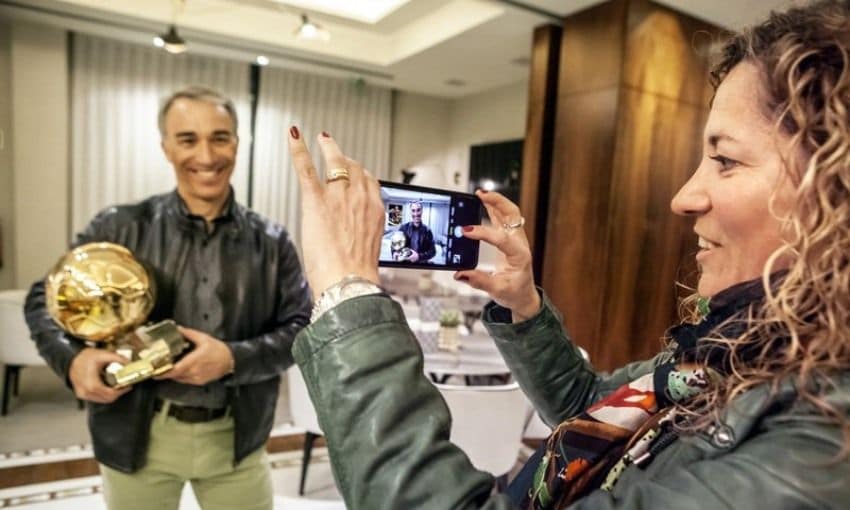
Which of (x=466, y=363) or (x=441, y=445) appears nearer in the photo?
(x=441, y=445)

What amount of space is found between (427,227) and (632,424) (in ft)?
1.17

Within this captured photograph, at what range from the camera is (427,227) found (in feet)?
2.34

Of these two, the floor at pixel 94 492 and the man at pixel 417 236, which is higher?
the man at pixel 417 236

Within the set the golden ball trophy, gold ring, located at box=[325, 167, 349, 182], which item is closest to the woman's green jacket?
gold ring, located at box=[325, 167, 349, 182]

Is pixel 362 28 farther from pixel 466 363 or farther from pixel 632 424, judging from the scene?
pixel 632 424

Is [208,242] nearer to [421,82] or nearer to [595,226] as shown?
[595,226]

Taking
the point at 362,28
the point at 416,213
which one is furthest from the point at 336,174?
the point at 362,28

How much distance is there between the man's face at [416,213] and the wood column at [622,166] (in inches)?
89.2

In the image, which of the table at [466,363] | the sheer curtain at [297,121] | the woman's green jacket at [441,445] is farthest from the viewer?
the sheer curtain at [297,121]

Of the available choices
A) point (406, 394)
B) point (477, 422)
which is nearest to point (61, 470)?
point (477, 422)

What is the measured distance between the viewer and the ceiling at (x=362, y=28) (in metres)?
3.02

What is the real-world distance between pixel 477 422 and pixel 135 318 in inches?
46.8

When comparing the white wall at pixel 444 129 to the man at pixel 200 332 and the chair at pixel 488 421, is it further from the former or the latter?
the man at pixel 200 332

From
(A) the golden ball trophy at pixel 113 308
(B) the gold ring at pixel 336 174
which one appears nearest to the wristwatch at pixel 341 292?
(B) the gold ring at pixel 336 174
